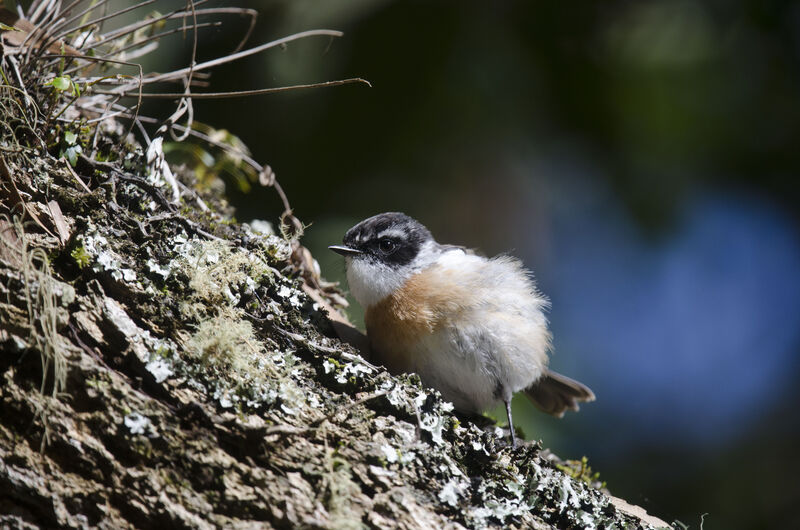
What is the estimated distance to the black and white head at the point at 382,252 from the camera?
3.42m

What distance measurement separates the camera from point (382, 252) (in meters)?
3.54

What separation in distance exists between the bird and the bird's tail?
517mm

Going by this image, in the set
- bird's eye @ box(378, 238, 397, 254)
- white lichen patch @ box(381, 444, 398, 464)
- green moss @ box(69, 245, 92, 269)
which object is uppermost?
bird's eye @ box(378, 238, 397, 254)

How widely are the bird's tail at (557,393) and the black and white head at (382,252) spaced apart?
1191 mm

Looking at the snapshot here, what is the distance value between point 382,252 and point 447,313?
2.15ft

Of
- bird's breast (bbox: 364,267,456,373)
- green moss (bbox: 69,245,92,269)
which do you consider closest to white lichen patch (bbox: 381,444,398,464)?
bird's breast (bbox: 364,267,456,373)

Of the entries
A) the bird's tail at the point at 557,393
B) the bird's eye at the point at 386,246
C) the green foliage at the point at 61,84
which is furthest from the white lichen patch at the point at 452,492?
the green foliage at the point at 61,84

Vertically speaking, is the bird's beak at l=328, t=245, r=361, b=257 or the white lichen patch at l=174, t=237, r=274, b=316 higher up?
the bird's beak at l=328, t=245, r=361, b=257

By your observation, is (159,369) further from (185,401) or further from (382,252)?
(382,252)

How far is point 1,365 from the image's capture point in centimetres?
187

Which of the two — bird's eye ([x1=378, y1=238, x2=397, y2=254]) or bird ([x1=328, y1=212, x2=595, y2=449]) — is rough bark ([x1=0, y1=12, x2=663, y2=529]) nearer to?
bird ([x1=328, y1=212, x2=595, y2=449])

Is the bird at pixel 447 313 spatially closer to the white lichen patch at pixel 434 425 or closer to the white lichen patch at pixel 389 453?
the white lichen patch at pixel 434 425

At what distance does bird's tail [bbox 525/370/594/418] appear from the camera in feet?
13.2

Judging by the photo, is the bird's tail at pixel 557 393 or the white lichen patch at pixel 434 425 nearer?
the white lichen patch at pixel 434 425
